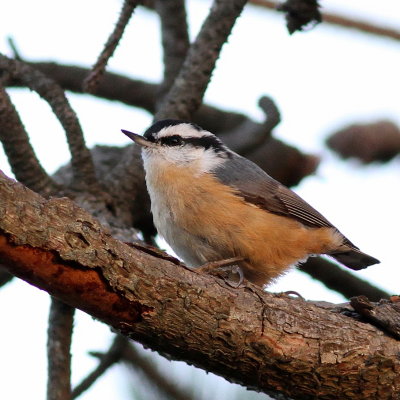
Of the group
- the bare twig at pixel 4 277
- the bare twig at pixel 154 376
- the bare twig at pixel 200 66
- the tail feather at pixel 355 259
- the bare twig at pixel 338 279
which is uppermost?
the bare twig at pixel 200 66

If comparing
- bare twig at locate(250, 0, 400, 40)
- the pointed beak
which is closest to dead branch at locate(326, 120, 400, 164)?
bare twig at locate(250, 0, 400, 40)

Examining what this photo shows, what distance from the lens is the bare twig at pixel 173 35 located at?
19.9 ft

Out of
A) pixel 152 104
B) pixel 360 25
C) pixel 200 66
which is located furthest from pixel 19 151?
pixel 360 25

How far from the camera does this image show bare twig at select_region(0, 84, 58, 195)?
4348 mm

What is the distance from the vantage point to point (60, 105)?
15.1ft

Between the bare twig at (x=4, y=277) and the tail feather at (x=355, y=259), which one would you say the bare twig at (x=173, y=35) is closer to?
the bare twig at (x=4, y=277)

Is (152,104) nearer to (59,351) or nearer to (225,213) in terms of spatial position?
(225,213)

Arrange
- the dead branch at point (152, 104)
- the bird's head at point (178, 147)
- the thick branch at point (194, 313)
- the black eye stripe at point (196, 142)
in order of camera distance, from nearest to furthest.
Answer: the thick branch at point (194, 313)
the bird's head at point (178, 147)
the black eye stripe at point (196, 142)
the dead branch at point (152, 104)

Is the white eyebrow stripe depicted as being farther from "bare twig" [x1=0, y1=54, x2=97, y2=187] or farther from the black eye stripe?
"bare twig" [x1=0, y1=54, x2=97, y2=187]

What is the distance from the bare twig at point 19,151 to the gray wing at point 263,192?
1098 mm

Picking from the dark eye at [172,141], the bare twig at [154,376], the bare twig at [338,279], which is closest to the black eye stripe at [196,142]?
the dark eye at [172,141]

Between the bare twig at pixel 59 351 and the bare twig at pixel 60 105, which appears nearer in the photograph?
the bare twig at pixel 59 351

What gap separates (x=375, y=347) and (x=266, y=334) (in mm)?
536

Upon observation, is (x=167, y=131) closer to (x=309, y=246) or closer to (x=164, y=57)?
(x=309, y=246)
